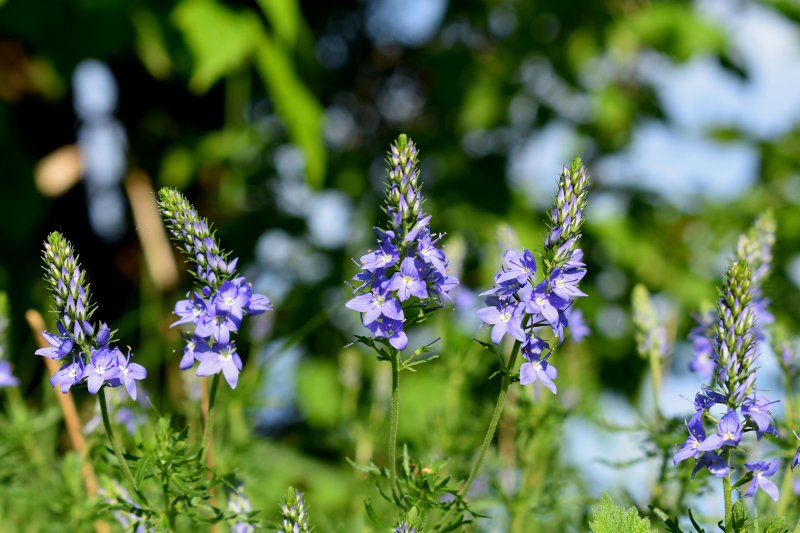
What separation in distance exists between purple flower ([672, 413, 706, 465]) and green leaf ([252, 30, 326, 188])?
201 cm

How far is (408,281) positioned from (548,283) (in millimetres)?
216

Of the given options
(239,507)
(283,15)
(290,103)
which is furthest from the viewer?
(290,103)

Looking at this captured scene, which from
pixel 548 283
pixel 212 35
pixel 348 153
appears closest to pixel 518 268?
pixel 548 283

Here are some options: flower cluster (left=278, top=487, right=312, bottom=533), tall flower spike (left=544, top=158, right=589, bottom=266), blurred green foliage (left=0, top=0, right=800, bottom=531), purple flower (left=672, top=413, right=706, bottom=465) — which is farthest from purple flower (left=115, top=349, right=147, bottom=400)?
blurred green foliage (left=0, top=0, right=800, bottom=531)

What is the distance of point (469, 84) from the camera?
13.8 feet

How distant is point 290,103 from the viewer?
322cm

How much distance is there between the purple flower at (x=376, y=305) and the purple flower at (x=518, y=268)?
16cm

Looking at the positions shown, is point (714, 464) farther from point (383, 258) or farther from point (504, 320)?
point (383, 258)

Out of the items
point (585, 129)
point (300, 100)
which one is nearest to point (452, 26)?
point (585, 129)

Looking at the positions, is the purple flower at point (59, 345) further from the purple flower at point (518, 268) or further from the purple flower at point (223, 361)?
the purple flower at point (518, 268)

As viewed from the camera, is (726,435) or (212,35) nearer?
(726,435)

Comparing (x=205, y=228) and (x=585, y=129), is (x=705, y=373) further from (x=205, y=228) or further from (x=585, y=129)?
(x=585, y=129)

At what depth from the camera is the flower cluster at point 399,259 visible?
1.35 m

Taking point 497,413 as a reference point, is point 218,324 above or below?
above
